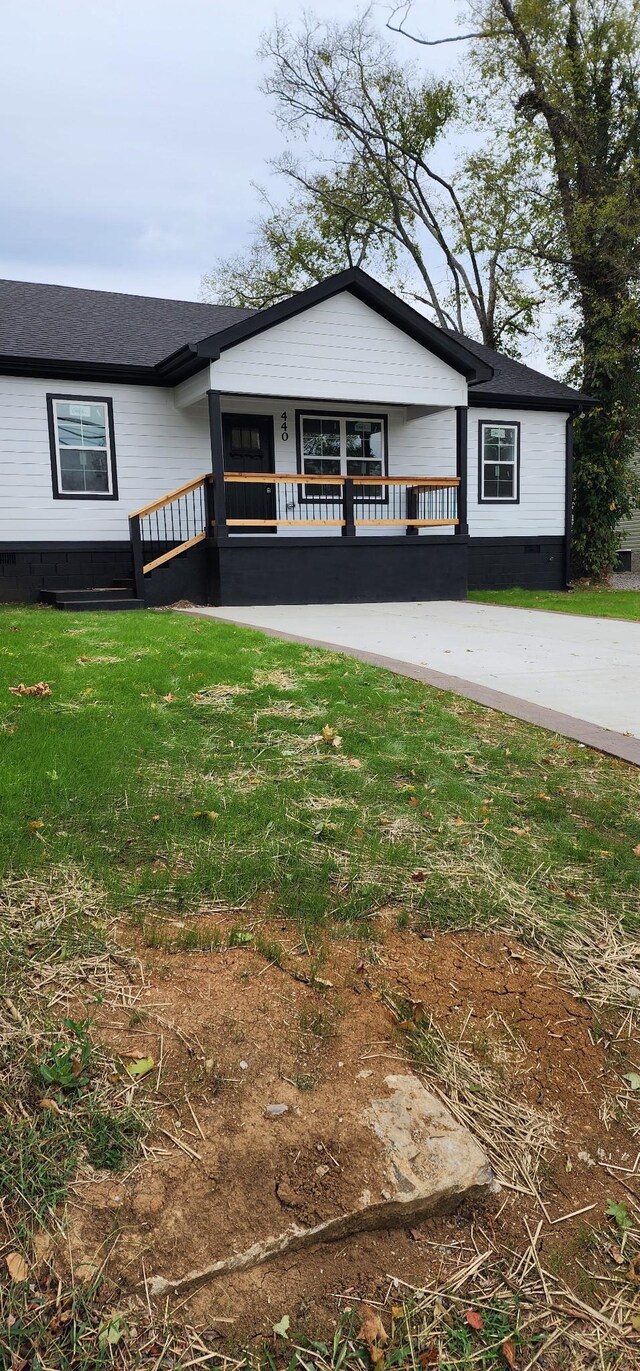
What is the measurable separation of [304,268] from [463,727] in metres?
27.2

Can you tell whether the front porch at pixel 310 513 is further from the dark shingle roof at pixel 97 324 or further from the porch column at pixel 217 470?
the dark shingle roof at pixel 97 324

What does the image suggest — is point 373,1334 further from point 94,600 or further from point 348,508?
point 348,508

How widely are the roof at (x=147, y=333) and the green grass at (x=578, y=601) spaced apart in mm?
3856

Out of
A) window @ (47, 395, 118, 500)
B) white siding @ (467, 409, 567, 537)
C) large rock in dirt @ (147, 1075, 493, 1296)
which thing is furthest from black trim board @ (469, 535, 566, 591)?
large rock in dirt @ (147, 1075, 493, 1296)

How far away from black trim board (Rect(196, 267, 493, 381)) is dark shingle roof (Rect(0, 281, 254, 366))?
5.20ft

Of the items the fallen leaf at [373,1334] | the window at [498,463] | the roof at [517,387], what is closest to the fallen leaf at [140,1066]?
the fallen leaf at [373,1334]

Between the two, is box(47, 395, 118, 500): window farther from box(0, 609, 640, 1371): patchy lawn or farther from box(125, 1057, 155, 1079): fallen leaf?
box(125, 1057, 155, 1079): fallen leaf

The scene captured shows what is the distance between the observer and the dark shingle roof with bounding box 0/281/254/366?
13227mm

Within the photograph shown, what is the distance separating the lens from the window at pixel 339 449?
50.5 ft

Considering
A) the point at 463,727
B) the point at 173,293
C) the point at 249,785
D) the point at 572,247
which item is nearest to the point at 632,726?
the point at 463,727

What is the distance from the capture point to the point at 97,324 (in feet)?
48.6

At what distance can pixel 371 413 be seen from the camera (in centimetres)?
1595

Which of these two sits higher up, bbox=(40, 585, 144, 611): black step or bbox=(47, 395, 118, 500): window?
bbox=(47, 395, 118, 500): window

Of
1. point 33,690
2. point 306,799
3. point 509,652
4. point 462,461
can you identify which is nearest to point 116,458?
point 462,461
